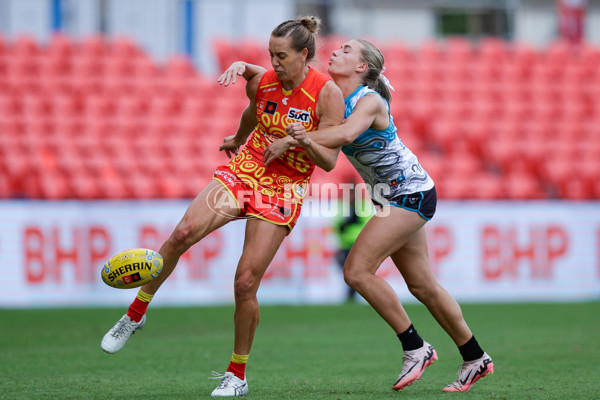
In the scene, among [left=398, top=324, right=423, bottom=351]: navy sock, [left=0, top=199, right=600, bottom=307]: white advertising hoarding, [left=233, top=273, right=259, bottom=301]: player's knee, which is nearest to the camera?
[left=233, top=273, right=259, bottom=301]: player's knee

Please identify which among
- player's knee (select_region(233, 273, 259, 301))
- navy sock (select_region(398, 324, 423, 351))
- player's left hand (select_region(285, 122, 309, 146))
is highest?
player's left hand (select_region(285, 122, 309, 146))

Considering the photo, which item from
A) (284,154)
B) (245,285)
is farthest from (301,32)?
(245,285)

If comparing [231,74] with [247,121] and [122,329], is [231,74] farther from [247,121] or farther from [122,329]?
[122,329]

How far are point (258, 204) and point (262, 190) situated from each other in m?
0.10

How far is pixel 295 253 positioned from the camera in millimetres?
12922

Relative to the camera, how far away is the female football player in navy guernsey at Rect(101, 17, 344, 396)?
18.1ft

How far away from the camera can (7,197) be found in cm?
1259

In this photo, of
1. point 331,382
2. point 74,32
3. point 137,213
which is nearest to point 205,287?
point 137,213

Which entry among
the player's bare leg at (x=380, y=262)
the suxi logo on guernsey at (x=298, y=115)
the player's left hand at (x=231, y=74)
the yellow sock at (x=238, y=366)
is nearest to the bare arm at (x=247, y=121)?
the player's left hand at (x=231, y=74)

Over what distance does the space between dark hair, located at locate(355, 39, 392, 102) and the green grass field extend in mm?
1991

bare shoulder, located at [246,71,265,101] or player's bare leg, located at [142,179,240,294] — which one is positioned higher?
bare shoulder, located at [246,71,265,101]

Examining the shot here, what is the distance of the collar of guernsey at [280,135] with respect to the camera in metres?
5.62

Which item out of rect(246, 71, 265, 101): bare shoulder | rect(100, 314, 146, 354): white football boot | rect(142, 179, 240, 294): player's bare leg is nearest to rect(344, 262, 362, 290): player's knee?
rect(142, 179, 240, 294): player's bare leg

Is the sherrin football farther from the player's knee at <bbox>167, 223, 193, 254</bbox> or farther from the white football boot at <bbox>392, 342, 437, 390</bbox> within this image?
the white football boot at <bbox>392, 342, 437, 390</bbox>
